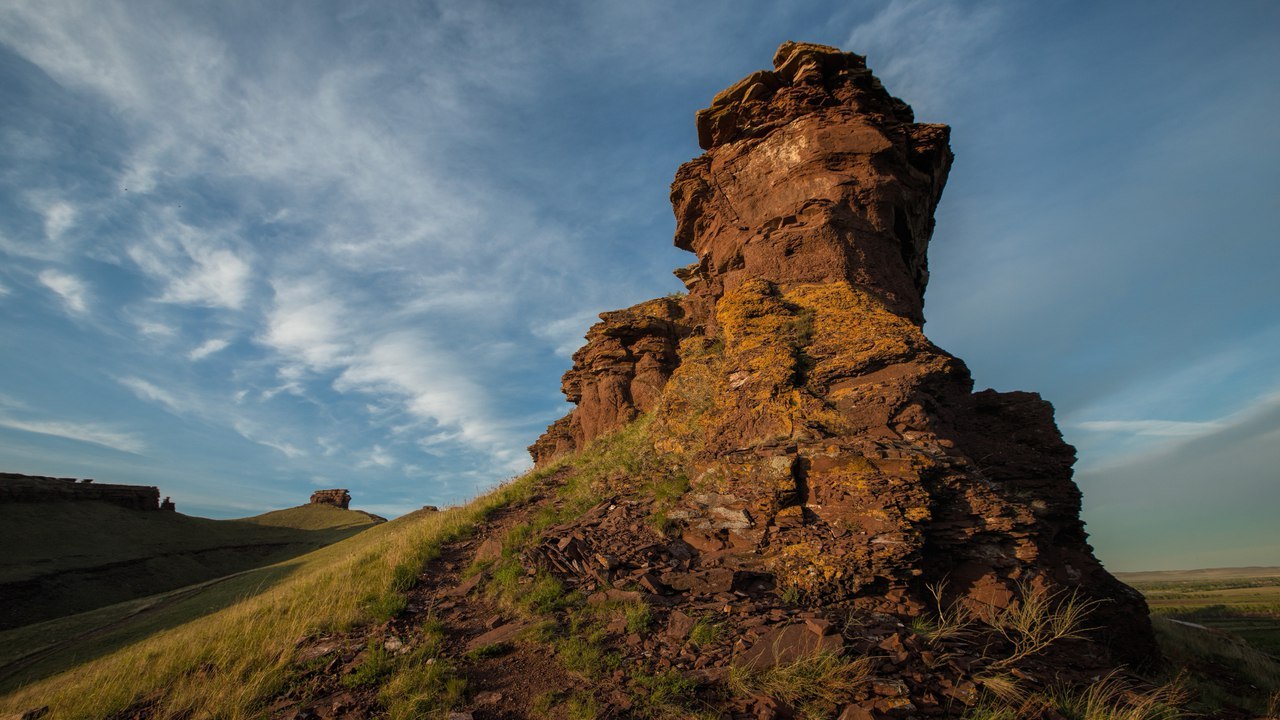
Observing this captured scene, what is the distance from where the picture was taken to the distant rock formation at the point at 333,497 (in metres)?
68.4

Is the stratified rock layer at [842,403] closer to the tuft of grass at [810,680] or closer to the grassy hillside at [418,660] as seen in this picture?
the grassy hillside at [418,660]

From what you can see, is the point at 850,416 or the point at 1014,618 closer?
the point at 1014,618

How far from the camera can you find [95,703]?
6.18m

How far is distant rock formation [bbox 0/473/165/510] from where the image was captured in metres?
37.8

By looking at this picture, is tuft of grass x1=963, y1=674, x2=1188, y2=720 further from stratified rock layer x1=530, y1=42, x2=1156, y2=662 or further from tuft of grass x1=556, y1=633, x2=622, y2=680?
tuft of grass x1=556, y1=633, x2=622, y2=680

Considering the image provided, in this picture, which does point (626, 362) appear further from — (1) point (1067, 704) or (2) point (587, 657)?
(1) point (1067, 704)

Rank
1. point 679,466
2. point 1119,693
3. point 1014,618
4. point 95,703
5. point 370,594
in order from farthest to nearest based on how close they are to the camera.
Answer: point 679,466 < point 370,594 < point 1014,618 < point 95,703 < point 1119,693

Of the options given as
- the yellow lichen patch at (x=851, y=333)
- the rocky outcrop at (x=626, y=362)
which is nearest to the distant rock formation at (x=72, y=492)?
the rocky outcrop at (x=626, y=362)

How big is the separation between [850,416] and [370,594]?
9.44 metres

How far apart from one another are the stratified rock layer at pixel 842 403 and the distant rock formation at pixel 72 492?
2210 inches

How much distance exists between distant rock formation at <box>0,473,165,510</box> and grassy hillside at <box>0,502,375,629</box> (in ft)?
3.64

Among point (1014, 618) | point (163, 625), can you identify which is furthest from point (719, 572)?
point (163, 625)

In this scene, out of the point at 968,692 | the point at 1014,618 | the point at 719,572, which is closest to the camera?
the point at 968,692

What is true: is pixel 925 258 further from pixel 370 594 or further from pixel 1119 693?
pixel 370 594
